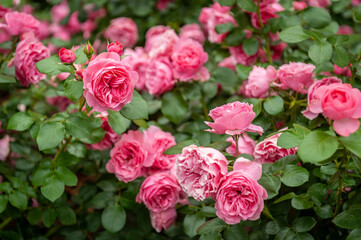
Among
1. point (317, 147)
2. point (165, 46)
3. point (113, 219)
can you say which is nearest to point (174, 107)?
point (165, 46)

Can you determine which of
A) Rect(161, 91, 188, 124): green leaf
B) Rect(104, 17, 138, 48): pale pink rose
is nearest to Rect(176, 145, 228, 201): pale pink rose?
Rect(161, 91, 188, 124): green leaf

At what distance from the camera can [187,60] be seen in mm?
1496

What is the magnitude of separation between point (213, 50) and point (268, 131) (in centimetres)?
70

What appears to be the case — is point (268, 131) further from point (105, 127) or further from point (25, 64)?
point (25, 64)

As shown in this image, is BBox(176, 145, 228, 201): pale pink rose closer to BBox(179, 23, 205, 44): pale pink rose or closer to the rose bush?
the rose bush

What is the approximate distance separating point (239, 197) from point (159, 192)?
364mm

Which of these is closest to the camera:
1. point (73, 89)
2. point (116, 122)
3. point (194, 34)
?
point (73, 89)

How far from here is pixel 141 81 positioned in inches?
66.1

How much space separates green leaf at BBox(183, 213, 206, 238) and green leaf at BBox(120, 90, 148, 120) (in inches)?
15.1

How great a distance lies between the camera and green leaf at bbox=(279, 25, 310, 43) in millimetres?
1195

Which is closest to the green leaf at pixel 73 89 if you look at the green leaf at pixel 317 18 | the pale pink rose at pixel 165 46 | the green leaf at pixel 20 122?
the green leaf at pixel 20 122

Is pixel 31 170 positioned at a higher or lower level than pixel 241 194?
lower

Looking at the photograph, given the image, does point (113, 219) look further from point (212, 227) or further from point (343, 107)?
point (343, 107)

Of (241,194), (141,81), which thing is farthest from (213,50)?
(241,194)
